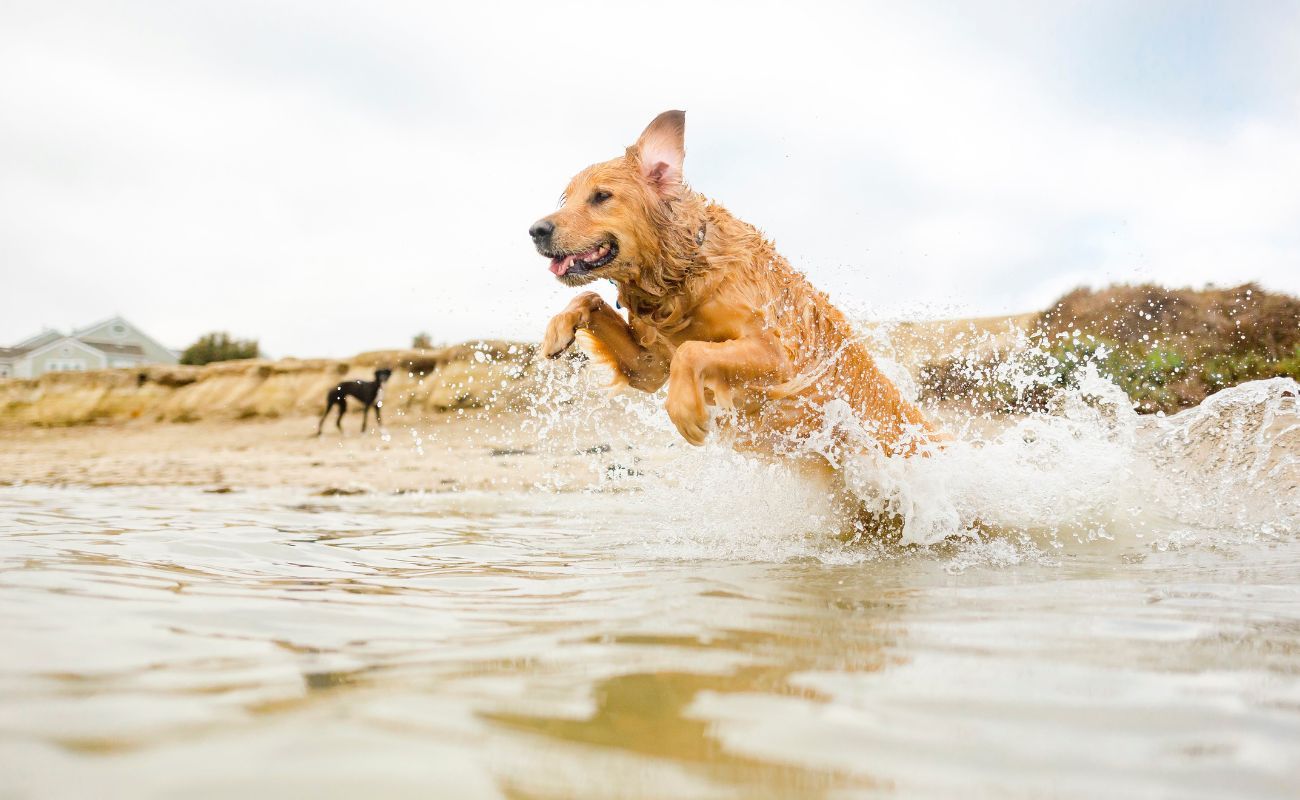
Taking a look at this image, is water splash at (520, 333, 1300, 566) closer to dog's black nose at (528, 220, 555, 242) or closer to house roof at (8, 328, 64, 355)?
dog's black nose at (528, 220, 555, 242)

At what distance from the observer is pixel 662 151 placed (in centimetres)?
428

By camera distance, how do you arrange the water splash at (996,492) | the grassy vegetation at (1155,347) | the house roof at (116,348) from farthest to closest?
the house roof at (116,348), the grassy vegetation at (1155,347), the water splash at (996,492)

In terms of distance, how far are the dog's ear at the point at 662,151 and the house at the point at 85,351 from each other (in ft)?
152

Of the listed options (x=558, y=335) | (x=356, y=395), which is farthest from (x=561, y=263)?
(x=356, y=395)

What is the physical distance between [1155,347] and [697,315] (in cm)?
1178

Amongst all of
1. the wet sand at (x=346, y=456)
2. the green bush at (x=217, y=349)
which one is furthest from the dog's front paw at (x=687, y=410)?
the green bush at (x=217, y=349)

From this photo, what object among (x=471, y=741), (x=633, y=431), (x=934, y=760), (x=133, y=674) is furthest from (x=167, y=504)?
(x=633, y=431)

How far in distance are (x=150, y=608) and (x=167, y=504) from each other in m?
5.04

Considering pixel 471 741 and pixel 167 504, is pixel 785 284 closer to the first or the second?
pixel 471 741

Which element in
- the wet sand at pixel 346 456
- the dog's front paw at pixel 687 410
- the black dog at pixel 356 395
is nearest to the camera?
the dog's front paw at pixel 687 410

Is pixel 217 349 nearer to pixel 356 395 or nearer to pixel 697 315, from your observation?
pixel 356 395

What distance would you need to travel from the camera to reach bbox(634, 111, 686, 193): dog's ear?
14.0 ft

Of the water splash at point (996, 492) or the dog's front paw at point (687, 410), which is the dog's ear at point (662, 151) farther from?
the water splash at point (996, 492)

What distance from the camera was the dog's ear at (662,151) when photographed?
4262 mm
